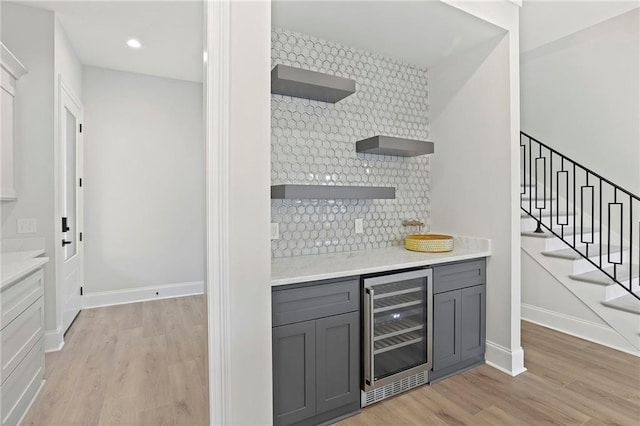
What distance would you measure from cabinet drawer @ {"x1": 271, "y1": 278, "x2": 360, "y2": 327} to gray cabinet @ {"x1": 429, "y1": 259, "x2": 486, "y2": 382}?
735 mm

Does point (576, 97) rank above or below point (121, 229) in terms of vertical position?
above

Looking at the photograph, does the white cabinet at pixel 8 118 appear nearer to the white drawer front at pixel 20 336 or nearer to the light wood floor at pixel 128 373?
the white drawer front at pixel 20 336

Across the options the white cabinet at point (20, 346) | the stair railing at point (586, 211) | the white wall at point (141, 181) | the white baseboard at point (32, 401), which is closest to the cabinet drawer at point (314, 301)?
the white cabinet at point (20, 346)

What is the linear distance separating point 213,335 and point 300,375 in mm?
595

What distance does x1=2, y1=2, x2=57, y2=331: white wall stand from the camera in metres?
2.84

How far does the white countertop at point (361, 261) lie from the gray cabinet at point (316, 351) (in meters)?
0.06

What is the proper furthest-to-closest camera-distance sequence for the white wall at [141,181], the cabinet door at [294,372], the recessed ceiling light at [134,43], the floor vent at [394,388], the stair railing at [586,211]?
the white wall at [141,181], the recessed ceiling light at [134,43], the stair railing at [586,211], the floor vent at [394,388], the cabinet door at [294,372]

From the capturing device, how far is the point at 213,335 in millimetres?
1448

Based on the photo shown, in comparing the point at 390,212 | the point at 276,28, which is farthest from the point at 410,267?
the point at 276,28

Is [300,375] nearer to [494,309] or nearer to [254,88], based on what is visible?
[254,88]

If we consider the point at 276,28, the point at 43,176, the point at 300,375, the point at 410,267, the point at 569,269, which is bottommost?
the point at 300,375

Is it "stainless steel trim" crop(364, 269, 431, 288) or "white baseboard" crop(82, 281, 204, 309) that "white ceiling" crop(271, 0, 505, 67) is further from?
"white baseboard" crop(82, 281, 204, 309)

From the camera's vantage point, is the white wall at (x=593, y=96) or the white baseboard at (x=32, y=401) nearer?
the white baseboard at (x=32, y=401)

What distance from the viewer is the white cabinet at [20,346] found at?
1763 mm
